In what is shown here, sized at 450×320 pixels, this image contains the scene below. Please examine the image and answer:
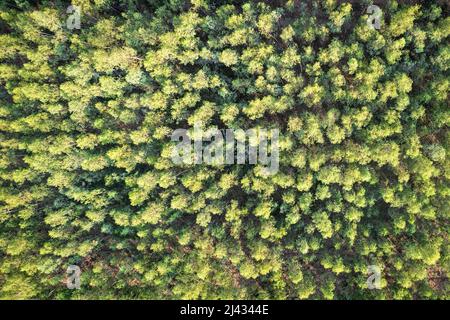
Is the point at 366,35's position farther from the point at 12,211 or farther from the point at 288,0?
the point at 12,211

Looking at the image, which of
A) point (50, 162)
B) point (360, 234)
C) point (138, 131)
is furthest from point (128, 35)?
point (360, 234)

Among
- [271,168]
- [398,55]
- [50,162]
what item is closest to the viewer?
[398,55]

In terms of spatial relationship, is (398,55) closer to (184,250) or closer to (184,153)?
(184,153)

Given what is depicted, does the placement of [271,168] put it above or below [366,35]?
below

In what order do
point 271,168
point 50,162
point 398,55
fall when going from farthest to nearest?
1. point 50,162
2. point 271,168
3. point 398,55

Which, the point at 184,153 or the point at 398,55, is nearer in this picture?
the point at 398,55
